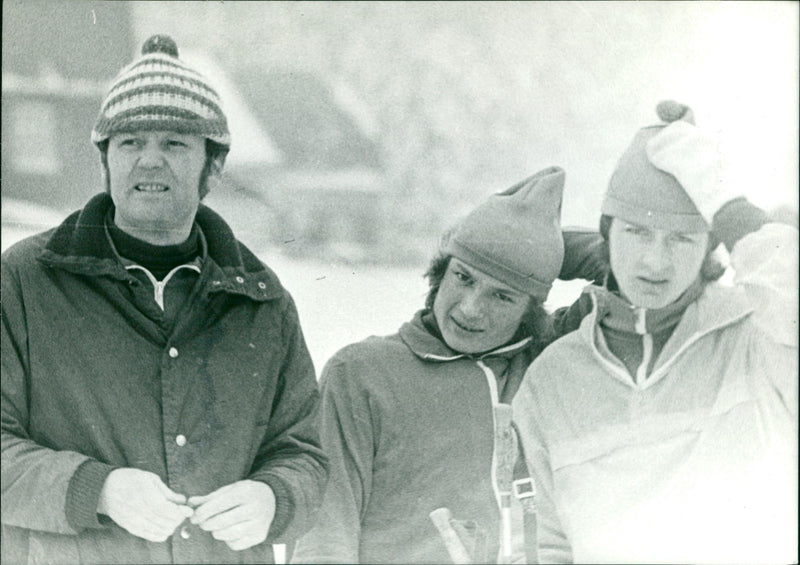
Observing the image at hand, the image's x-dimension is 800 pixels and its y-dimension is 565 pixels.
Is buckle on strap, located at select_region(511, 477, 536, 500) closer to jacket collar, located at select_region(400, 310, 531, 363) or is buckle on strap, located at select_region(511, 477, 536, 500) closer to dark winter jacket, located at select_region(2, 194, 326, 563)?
jacket collar, located at select_region(400, 310, 531, 363)

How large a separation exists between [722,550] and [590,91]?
3.79ft

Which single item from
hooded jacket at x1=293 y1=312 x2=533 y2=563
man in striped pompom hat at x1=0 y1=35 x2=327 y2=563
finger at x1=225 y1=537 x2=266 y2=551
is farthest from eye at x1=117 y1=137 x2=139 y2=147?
finger at x1=225 y1=537 x2=266 y2=551

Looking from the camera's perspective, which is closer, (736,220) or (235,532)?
(235,532)

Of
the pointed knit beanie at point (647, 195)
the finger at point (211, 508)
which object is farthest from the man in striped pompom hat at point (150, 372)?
the pointed knit beanie at point (647, 195)

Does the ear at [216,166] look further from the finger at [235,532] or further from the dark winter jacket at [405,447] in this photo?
the finger at [235,532]

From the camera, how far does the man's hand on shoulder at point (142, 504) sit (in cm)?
223

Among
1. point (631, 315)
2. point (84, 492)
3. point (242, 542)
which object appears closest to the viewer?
point (84, 492)

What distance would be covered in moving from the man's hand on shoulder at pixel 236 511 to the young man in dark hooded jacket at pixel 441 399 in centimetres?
13

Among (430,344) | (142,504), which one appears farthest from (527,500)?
(142,504)

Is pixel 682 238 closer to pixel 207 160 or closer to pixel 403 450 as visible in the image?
pixel 403 450

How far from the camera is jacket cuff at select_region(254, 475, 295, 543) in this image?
231 centimetres

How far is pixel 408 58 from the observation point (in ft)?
7.75

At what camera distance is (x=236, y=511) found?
2291mm

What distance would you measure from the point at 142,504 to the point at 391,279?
0.74 metres
